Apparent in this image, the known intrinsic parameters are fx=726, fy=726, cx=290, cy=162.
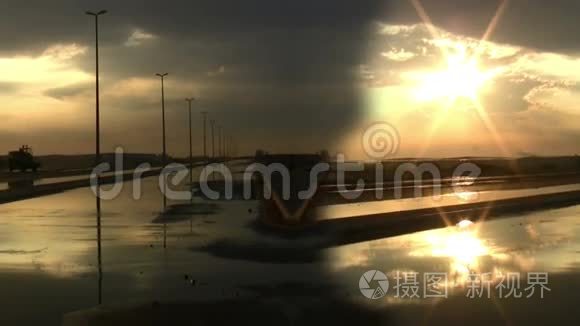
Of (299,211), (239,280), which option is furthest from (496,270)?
(299,211)

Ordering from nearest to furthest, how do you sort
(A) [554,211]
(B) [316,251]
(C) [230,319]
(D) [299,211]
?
(C) [230,319], (B) [316,251], (D) [299,211], (A) [554,211]

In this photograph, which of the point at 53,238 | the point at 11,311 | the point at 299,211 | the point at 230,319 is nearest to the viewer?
the point at 230,319

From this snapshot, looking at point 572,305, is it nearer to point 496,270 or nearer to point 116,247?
point 496,270

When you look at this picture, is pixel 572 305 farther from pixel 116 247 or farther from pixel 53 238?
pixel 53 238

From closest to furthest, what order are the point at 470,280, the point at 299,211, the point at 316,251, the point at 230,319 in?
the point at 230,319
the point at 470,280
the point at 316,251
the point at 299,211

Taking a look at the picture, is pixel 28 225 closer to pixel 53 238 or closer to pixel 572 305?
pixel 53 238

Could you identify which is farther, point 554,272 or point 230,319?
point 554,272

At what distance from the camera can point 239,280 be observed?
14.5m

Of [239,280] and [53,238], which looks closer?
[239,280]

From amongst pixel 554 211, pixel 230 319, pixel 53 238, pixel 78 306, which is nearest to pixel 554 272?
pixel 230 319

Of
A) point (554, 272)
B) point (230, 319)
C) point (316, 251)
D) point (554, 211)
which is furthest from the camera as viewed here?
point (554, 211)

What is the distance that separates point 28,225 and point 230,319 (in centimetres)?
1784

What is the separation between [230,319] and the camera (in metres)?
10.8

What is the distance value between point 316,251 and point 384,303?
7091mm
